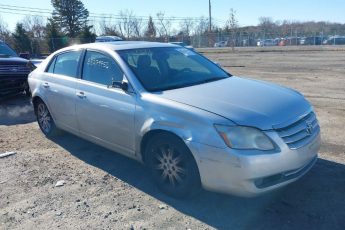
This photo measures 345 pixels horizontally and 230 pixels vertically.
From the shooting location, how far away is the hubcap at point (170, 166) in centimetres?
396

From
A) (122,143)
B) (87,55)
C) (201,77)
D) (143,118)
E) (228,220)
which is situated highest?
(87,55)

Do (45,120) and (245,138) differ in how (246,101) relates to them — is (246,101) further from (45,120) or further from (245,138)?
(45,120)

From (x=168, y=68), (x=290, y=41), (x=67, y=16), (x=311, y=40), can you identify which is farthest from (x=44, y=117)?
(x=67, y=16)

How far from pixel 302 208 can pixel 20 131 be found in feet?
18.7

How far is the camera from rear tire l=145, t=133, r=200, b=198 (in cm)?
383

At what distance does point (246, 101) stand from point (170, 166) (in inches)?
42.8

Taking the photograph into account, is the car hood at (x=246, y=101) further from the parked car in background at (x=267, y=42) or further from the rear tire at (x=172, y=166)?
the parked car in background at (x=267, y=42)

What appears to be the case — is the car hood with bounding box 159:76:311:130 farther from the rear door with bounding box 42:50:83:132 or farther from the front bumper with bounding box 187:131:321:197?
the rear door with bounding box 42:50:83:132

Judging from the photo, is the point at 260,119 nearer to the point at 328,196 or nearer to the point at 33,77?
the point at 328,196

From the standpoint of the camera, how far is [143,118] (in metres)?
4.21

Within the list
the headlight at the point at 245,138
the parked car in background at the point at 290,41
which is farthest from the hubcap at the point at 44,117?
the parked car in background at the point at 290,41

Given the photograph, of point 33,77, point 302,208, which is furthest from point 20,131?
point 302,208

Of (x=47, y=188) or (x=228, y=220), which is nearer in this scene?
(x=228, y=220)

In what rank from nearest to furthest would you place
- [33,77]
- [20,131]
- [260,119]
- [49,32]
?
[260,119] → [33,77] → [20,131] → [49,32]
